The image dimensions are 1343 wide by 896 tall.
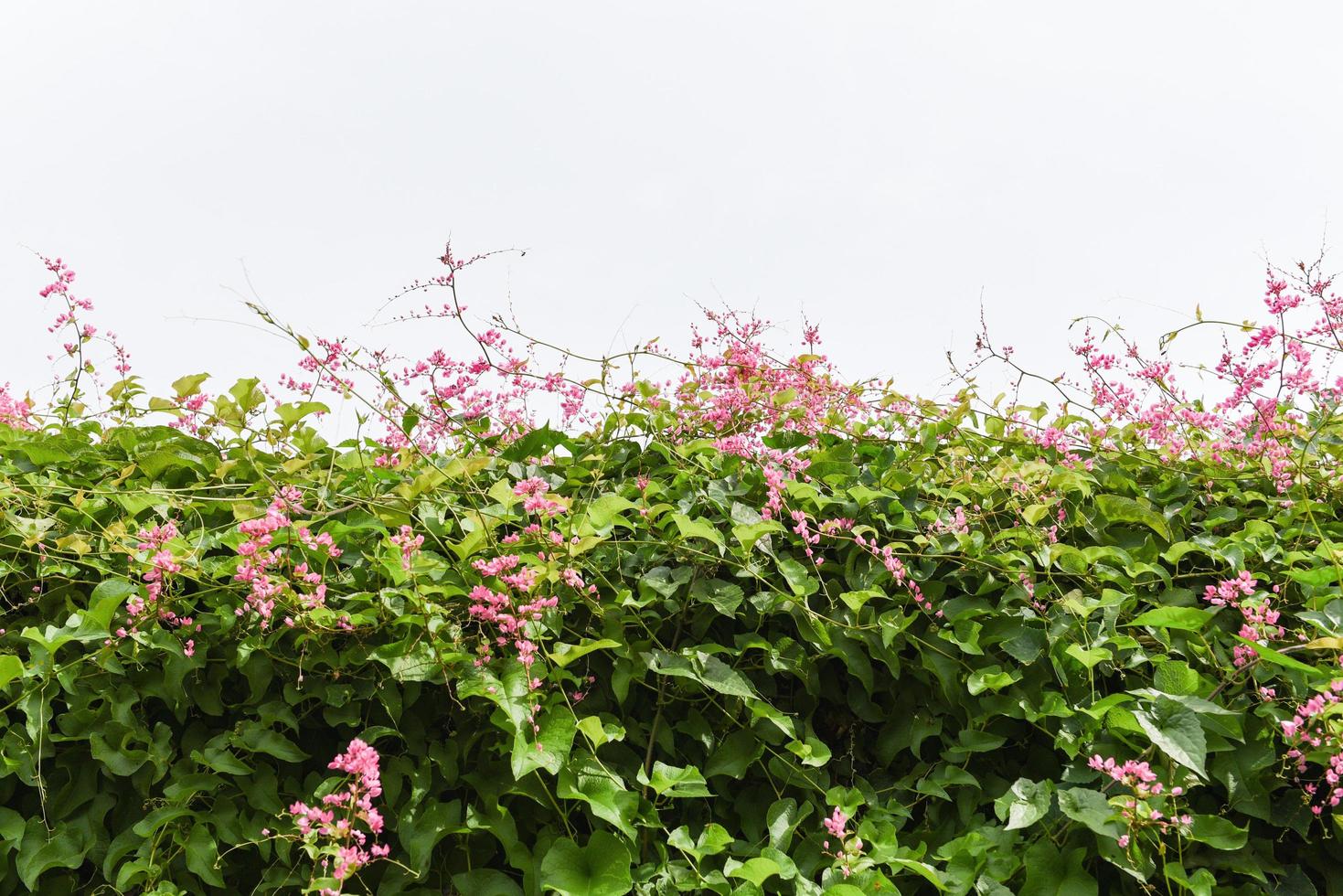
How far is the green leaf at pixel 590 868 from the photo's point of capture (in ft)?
6.63

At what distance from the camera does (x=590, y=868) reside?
209 centimetres

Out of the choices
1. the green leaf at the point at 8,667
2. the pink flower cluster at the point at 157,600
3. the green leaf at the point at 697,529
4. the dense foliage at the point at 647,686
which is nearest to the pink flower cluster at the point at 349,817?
the dense foliage at the point at 647,686

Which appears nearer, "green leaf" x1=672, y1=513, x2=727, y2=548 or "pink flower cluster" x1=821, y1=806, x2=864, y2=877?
"pink flower cluster" x1=821, y1=806, x2=864, y2=877

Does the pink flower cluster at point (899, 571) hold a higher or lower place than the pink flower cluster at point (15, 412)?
lower

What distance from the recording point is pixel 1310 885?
223 centimetres

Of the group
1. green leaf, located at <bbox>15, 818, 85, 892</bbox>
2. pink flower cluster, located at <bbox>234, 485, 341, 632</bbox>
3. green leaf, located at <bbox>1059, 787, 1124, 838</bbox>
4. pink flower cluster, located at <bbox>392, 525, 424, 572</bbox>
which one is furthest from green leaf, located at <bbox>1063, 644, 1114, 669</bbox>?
green leaf, located at <bbox>15, 818, 85, 892</bbox>

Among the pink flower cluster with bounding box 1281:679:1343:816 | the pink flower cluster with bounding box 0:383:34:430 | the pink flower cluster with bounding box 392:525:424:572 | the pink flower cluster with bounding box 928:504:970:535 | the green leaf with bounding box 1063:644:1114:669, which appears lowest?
the pink flower cluster with bounding box 1281:679:1343:816

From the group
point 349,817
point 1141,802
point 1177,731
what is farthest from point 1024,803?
point 349,817

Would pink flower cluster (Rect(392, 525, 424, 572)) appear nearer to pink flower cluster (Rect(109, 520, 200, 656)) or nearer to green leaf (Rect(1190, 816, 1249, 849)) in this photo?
pink flower cluster (Rect(109, 520, 200, 656))

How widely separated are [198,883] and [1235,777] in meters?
2.34

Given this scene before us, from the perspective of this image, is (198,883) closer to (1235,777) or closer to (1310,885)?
(1235,777)

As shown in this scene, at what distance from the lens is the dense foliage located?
2.14 meters

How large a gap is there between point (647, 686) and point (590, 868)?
0.42 metres

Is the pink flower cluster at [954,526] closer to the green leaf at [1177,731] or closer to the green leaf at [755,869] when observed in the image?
the green leaf at [1177,731]
